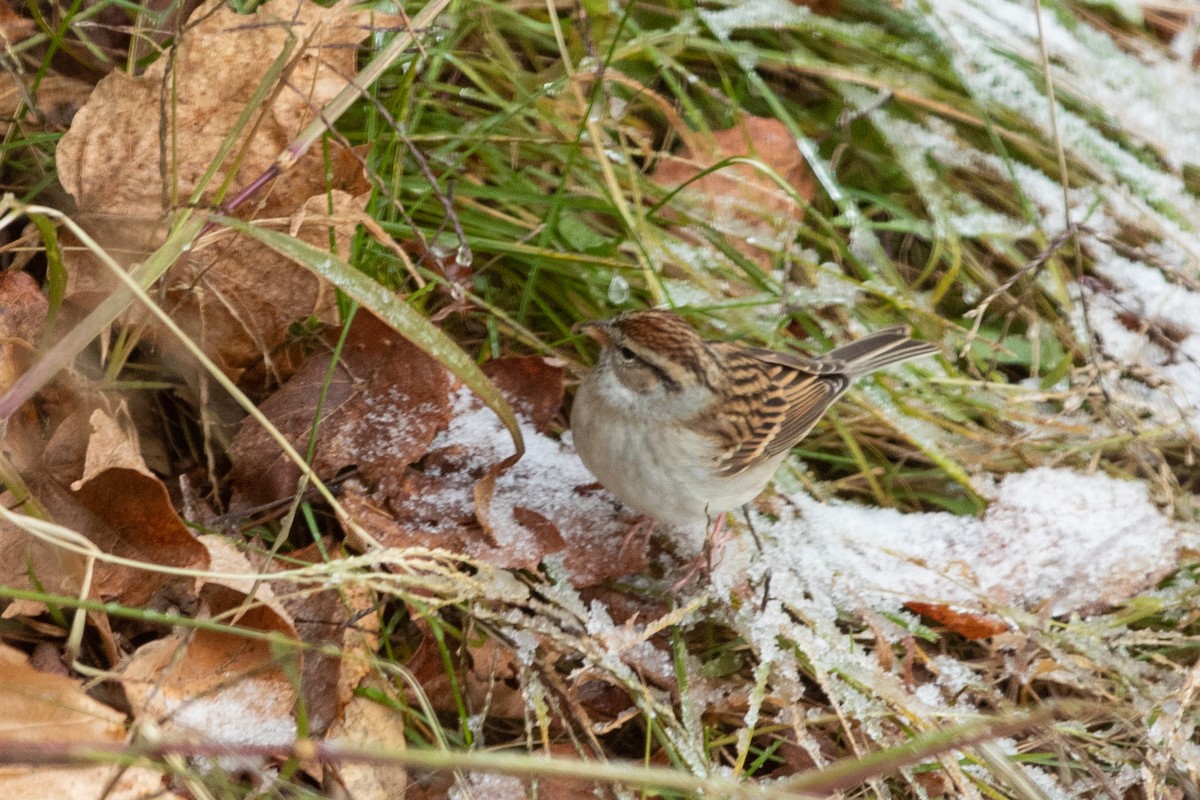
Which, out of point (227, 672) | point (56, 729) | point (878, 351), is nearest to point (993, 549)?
point (878, 351)

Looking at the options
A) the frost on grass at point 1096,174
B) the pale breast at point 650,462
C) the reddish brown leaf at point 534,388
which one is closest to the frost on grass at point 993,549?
the pale breast at point 650,462

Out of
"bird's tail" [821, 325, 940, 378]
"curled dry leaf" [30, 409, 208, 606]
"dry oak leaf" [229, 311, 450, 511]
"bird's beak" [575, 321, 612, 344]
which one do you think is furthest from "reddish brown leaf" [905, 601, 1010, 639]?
"curled dry leaf" [30, 409, 208, 606]

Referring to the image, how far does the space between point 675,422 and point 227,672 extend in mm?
1290

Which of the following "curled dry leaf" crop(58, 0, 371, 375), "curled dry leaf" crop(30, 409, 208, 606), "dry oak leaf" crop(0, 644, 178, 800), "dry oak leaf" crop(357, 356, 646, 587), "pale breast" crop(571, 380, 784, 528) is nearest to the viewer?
"dry oak leaf" crop(0, 644, 178, 800)

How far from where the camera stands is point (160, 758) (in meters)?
1.94

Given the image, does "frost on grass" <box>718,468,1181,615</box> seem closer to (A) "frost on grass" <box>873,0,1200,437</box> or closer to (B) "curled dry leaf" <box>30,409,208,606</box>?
(A) "frost on grass" <box>873,0,1200,437</box>

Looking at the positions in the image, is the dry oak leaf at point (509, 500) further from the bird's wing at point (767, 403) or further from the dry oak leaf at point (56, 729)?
the dry oak leaf at point (56, 729)

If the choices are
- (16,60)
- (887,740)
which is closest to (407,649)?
(887,740)

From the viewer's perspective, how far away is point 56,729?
2.08 meters

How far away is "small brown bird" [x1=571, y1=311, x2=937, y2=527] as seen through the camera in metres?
2.99

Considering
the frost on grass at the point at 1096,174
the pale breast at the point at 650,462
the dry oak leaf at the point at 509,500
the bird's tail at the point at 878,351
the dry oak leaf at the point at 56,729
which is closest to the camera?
the dry oak leaf at the point at 56,729

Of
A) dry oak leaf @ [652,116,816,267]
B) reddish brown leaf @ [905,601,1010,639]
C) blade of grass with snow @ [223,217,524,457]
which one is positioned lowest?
reddish brown leaf @ [905,601,1010,639]

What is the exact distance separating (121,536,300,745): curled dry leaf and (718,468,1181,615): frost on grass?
3.86ft

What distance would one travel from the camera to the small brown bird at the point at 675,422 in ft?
9.81
